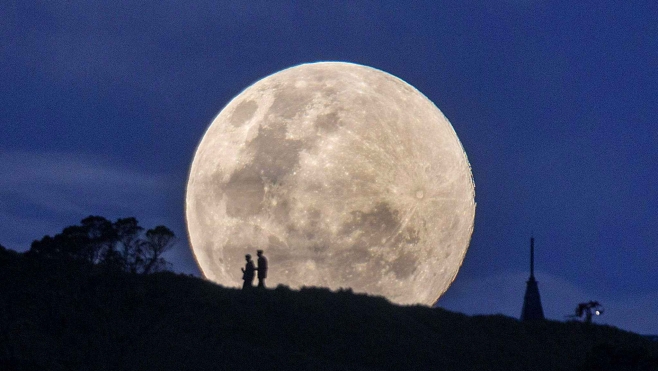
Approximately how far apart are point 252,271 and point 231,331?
3.87 metres

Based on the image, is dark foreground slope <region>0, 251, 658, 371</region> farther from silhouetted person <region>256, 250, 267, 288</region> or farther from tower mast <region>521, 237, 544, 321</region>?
tower mast <region>521, 237, 544, 321</region>

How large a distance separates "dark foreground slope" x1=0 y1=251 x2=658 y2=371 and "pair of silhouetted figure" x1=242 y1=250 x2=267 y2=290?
56 centimetres

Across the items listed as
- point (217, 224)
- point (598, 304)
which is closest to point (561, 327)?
point (598, 304)

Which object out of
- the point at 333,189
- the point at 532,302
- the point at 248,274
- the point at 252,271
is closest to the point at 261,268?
the point at 252,271

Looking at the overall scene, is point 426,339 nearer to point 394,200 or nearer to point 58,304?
point 394,200

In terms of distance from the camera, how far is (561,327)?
1387 inches

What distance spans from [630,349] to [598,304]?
403 inches

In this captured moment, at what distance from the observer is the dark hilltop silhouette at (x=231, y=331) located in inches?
1017

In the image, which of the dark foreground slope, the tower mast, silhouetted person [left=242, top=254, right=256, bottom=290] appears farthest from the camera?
the tower mast

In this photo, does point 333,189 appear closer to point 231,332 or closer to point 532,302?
point 231,332

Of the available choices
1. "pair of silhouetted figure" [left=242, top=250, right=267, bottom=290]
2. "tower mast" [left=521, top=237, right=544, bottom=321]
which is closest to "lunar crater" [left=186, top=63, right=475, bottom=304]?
"pair of silhouetted figure" [left=242, top=250, right=267, bottom=290]

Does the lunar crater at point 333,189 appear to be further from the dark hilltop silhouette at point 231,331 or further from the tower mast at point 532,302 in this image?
the tower mast at point 532,302

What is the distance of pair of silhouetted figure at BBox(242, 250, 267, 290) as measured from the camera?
1235 inches

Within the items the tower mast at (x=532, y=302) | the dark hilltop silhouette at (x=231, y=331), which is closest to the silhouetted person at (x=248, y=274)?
the dark hilltop silhouette at (x=231, y=331)
